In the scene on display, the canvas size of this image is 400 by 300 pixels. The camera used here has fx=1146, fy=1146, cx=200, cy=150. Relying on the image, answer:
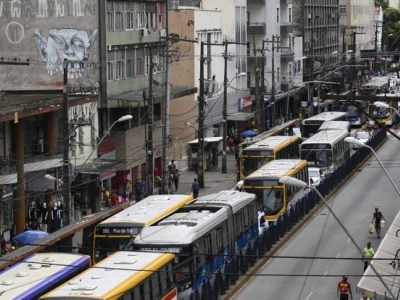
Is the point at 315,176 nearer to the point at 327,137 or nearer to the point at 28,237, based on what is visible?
the point at 327,137

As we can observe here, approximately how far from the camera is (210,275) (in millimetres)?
36562

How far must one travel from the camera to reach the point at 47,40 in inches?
2205

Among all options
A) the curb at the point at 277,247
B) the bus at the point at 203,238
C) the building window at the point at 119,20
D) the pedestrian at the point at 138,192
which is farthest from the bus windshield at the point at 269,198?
the building window at the point at 119,20

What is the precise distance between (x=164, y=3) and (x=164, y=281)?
43.2 m

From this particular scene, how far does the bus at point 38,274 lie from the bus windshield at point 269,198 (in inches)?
789

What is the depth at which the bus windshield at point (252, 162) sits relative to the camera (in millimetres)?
60844

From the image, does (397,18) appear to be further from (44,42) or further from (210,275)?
(210,275)

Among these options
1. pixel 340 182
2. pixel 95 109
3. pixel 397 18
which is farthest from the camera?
pixel 397 18

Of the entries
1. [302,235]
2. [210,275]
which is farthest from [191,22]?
[210,275]

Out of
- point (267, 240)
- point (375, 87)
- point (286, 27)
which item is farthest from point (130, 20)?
point (286, 27)

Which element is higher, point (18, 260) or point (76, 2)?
point (76, 2)

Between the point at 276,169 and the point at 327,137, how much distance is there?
17.5m

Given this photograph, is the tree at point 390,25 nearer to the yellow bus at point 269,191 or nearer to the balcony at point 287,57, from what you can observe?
the balcony at point 287,57

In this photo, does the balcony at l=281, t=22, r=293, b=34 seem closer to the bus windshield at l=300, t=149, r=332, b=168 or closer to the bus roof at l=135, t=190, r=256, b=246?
the bus windshield at l=300, t=149, r=332, b=168
